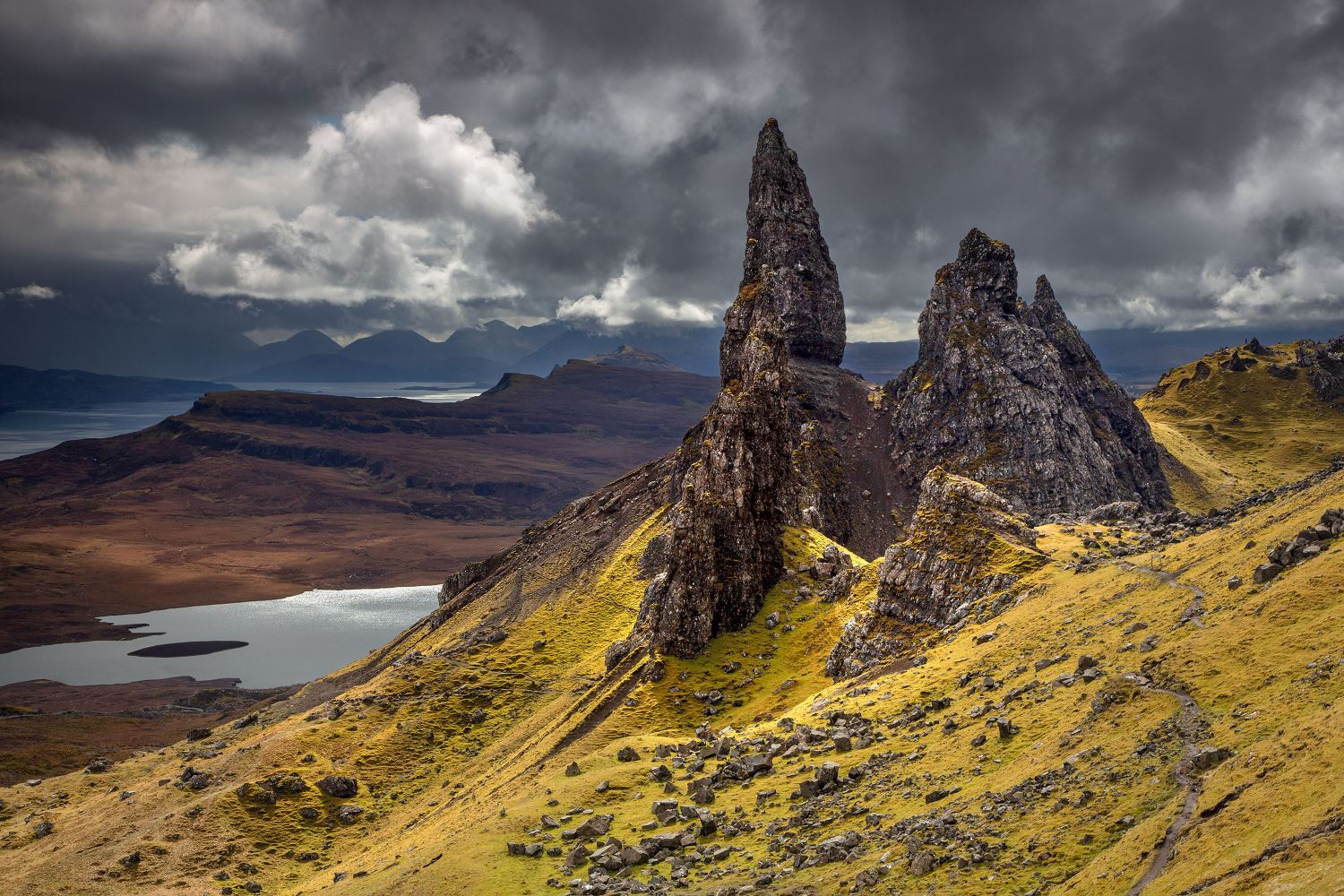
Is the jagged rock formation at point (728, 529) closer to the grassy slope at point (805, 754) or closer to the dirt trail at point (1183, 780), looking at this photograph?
the grassy slope at point (805, 754)

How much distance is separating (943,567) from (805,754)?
30060mm

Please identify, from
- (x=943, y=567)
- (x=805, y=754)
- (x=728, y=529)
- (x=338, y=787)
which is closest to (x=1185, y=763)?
(x=805, y=754)

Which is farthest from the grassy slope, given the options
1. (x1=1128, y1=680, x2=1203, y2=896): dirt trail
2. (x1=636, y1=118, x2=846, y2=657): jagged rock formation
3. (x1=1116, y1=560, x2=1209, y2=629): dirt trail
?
(x1=636, y1=118, x2=846, y2=657): jagged rock formation

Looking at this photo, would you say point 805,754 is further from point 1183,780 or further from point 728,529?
point 728,529

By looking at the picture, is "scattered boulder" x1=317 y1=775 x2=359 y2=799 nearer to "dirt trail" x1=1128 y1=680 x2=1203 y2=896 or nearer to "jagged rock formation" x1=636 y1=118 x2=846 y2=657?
"jagged rock formation" x1=636 y1=118 x2=846 y2=657

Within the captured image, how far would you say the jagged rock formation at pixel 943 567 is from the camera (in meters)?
82.2

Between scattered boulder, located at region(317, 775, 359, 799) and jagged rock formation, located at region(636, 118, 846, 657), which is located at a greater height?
jagged rock formation, located at region(636, 118, 846, 657)

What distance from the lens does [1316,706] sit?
116 ft

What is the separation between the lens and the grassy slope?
35188 millimetres

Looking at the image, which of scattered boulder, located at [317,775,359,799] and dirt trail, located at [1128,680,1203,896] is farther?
scattered boulder, located at [317,775,359,799]

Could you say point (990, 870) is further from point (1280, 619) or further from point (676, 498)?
point (676, 498)

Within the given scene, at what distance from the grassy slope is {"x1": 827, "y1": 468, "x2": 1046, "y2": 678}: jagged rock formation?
4128 mm

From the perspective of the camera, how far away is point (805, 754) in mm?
63406

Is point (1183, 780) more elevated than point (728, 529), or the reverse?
point (728, 529)
